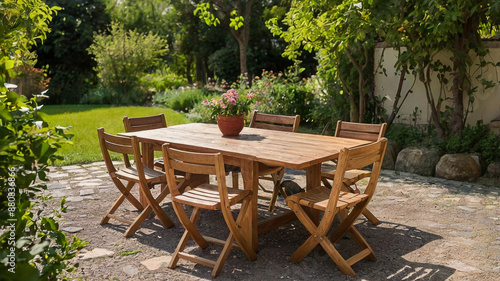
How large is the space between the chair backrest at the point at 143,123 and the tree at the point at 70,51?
13.0 m

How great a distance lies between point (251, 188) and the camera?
4199mm

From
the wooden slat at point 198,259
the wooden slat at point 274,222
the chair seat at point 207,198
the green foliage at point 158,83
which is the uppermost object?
the green foliage at point 158,83

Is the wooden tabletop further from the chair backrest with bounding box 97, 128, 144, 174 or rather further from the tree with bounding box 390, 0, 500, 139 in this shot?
the tree with bounding box 390, 0, 500, 139

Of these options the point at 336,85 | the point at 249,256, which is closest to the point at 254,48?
the point at 336,85

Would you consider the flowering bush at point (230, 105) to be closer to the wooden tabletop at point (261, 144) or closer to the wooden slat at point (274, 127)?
the wooden tabletop at point (261, 144)

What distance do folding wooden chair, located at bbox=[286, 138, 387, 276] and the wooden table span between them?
0.93 ft

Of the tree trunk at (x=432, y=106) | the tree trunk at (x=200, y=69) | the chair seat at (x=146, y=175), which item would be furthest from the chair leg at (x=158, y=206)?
the tree trunk at (x=200, y=69)

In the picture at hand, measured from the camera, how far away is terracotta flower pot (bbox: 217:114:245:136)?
5.17 m

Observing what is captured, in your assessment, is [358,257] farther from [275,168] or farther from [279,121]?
[279,121]

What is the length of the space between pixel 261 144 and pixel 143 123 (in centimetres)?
197

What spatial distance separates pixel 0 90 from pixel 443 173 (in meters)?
6.26

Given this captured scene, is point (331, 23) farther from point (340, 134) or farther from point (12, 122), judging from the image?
point (12, 122)

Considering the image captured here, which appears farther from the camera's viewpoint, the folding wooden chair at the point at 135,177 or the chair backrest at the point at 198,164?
the folding wooden chair at the point at 135,177

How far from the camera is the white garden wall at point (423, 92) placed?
7.61 meters
